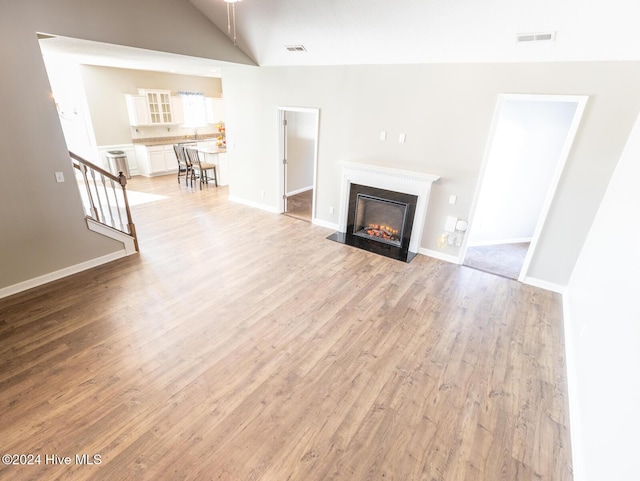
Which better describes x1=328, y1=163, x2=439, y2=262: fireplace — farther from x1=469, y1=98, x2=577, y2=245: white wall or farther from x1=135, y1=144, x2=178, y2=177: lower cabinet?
x1=135, y1=144, x2=178, y2=177: lower cabinet

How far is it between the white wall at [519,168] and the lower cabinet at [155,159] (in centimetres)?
821

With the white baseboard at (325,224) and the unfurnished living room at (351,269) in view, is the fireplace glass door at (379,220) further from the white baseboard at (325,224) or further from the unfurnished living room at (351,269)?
the white baseboard at (325,224)

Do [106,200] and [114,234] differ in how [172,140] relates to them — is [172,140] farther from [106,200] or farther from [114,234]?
Answer: [114,234]

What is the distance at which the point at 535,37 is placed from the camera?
3088 mm

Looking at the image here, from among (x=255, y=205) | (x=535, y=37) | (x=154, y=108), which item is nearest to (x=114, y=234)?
(x=255, y=205)

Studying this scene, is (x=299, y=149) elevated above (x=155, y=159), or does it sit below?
above

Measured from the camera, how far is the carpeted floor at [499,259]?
4.57 metres

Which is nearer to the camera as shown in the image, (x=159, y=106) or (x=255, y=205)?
(x=255, y=205)

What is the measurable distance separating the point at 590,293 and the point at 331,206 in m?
3.77

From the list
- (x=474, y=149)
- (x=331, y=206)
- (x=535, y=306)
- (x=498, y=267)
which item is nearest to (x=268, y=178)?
(x=331, y=206)

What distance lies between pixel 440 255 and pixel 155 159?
26.1 ft

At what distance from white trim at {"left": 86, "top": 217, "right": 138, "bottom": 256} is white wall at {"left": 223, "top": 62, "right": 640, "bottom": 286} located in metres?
2.75

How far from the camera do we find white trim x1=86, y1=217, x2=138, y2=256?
12.9 feet

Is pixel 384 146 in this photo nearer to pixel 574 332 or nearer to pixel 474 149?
pixel 474 149
